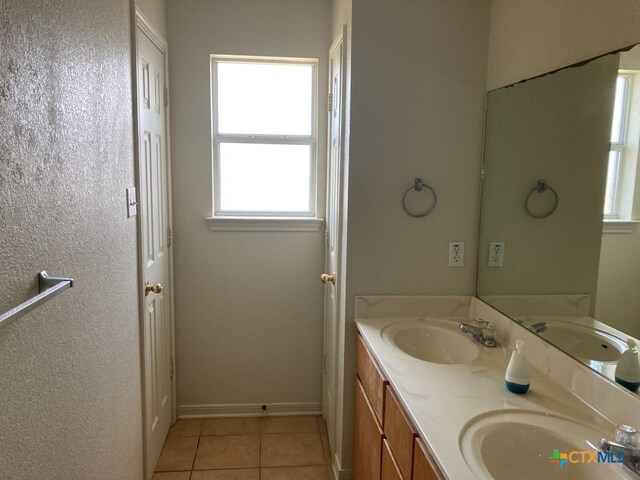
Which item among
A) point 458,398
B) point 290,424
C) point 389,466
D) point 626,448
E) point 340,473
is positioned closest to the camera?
point 626,448

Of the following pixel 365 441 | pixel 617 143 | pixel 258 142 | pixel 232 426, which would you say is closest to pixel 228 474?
pixel 232 426

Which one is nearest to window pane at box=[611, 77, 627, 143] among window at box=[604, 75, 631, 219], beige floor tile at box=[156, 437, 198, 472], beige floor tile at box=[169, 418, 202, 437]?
window at box=[604, 75, 631, 219]

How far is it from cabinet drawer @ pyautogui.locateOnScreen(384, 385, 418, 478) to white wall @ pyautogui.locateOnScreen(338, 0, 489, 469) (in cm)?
59

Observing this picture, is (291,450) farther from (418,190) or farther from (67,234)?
(67,234)

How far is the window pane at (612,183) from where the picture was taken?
1.32 m

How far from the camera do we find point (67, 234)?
1.30 meters

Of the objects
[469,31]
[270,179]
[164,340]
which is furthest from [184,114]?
[469,31]

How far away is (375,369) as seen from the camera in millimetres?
1793

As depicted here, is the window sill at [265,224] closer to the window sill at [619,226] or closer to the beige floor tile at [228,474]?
the beige floor tile at [228,474]

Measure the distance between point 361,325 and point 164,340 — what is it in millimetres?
1206

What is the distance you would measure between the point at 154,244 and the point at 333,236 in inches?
35.9

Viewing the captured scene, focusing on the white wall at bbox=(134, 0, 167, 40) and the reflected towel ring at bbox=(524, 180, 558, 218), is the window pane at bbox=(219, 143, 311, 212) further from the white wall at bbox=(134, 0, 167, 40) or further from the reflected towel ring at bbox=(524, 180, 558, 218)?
the reflected towel ring at bbox=(524, 180, 558, 218)

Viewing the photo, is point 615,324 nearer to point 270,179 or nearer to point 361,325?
point 361,325

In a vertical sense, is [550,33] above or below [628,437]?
above
